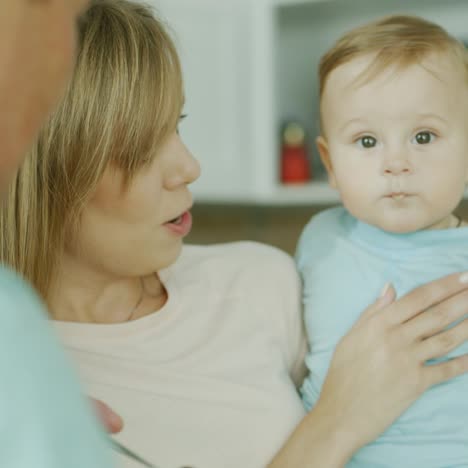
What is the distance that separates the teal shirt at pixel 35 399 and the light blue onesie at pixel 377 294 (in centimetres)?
82

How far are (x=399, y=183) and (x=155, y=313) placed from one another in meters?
0.41

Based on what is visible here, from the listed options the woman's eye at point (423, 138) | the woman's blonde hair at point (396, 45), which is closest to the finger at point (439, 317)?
the woman's eye at point (423, 138)

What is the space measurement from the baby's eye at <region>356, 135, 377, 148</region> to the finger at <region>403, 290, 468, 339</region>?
255 millimetres

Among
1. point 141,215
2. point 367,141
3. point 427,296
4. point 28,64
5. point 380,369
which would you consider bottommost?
point 380,369

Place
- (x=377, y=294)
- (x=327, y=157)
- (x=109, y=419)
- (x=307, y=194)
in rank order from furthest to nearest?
(x=307, y=194) < (x=327, y=157) < (x=377, y=294) < (x=109, y=419)

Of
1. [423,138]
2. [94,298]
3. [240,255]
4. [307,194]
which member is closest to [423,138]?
[423,138]

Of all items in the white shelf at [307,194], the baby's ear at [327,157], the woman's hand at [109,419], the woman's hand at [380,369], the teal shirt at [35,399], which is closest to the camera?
the teal shirt at [35,399]

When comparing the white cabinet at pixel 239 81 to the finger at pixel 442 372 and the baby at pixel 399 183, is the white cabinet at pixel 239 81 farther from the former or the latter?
the finger at pixel 442 372

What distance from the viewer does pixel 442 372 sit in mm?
1153

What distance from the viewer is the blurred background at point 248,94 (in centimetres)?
253

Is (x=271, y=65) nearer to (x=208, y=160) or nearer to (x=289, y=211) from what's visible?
(x=208, y=160)

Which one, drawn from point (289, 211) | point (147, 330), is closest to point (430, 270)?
point (147, 330)

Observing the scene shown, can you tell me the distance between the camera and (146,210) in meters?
1.18

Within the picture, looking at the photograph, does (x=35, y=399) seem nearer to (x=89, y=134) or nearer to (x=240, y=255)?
(x=89, y=134)
